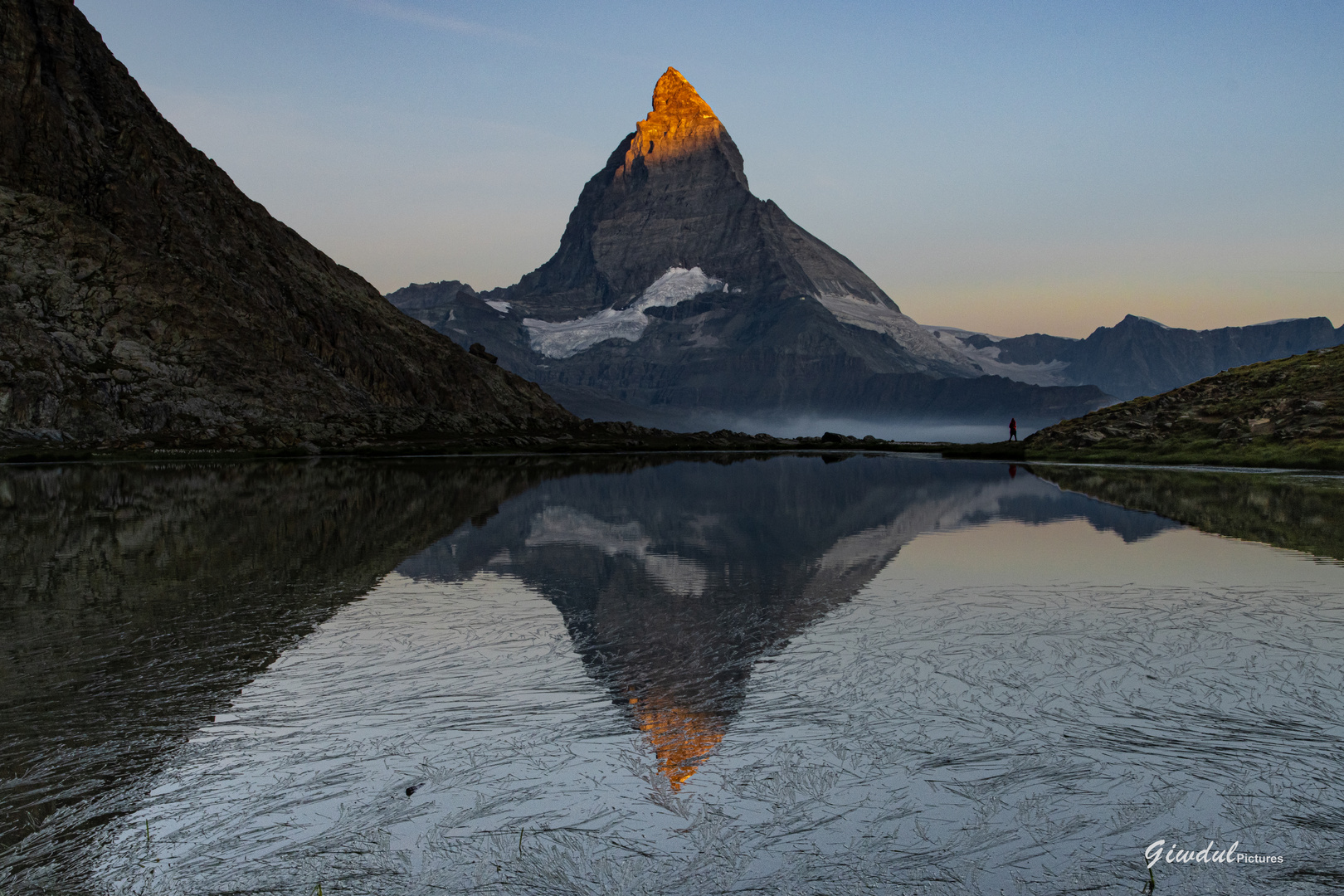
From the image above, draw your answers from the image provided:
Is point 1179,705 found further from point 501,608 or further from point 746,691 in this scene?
point 501,608

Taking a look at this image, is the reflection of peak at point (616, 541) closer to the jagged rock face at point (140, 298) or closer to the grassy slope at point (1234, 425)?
the grassy slope at point (1234, 425)

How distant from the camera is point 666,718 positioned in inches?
591

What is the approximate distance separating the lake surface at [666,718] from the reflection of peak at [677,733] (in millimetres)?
79

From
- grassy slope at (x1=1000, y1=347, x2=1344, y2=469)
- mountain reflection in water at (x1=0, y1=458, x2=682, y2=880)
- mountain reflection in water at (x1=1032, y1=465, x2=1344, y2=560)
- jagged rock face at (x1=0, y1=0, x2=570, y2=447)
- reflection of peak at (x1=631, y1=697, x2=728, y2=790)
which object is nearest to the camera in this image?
mountain reflection in water at (x1=0, y1=458, x2=682, y2=880)

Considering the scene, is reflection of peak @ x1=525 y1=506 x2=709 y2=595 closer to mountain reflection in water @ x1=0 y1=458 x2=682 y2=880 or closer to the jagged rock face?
mountain reflection in water @ x1=0 y1=458 x2=682 y2=880

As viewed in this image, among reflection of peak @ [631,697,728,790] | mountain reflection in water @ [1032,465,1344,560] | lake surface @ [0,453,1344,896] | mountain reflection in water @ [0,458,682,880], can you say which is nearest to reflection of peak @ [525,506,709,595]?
lake surface @ [0,453,1344,896]

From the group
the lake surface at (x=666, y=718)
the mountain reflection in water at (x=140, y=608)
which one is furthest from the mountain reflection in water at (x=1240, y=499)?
the mountain reflection in water at (x=140, y=608)

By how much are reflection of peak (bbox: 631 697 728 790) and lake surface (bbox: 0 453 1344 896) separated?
79 mm

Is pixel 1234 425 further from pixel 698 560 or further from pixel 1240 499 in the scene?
pixel 698 560

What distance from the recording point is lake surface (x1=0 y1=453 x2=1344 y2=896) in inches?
416

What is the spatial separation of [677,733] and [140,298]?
15438 centimetres

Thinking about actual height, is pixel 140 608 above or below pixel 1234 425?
below

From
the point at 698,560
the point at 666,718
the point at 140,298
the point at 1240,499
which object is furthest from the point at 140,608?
the point at 140,298

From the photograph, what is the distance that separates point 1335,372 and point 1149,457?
21450 mm
